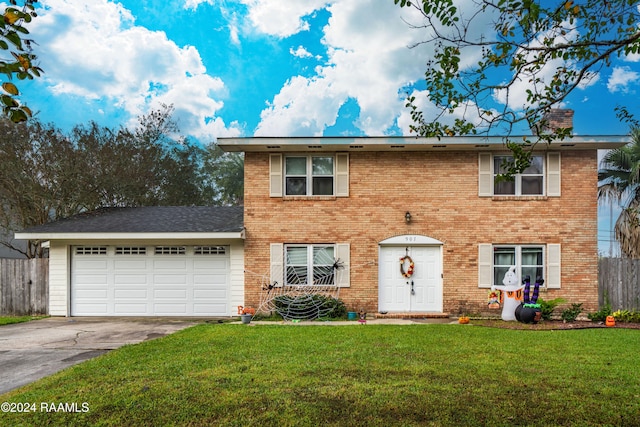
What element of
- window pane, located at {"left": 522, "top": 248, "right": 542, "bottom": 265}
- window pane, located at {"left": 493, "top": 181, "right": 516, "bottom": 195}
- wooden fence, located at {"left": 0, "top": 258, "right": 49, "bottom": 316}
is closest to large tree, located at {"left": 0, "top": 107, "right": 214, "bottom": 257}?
wooden fence, located at {"left": 0, "top": 258, "right": 49, "bottom": 316}

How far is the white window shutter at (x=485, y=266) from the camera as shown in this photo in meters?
12.4

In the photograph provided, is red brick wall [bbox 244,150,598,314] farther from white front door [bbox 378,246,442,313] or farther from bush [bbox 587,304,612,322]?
bush [bbox 587,304,612,322]

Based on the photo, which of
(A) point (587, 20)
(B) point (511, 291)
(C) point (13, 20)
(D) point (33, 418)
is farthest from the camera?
(B) point (511, 291)

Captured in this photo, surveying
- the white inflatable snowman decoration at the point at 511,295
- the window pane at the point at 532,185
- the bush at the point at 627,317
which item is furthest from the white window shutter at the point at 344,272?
the bush at the point at 627,317

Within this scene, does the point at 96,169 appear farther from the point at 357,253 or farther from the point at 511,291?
the point at 511,291

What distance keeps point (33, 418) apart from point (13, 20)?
13.9 feet

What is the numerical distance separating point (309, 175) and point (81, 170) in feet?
47.1

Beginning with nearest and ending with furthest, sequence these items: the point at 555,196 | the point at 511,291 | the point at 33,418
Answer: the point at 33,418 < the point at 511,291 < the point at 555,196

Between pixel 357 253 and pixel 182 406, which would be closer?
pixel 182 406

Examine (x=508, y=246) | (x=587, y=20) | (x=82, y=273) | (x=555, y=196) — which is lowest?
(x=82, y=273)

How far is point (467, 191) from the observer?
12602mm

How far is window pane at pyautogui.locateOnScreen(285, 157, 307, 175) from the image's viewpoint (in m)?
12.9

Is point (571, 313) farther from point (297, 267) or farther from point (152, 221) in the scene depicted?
point (152, 221)

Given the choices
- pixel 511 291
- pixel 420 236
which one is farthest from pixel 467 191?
pixel 511 291
